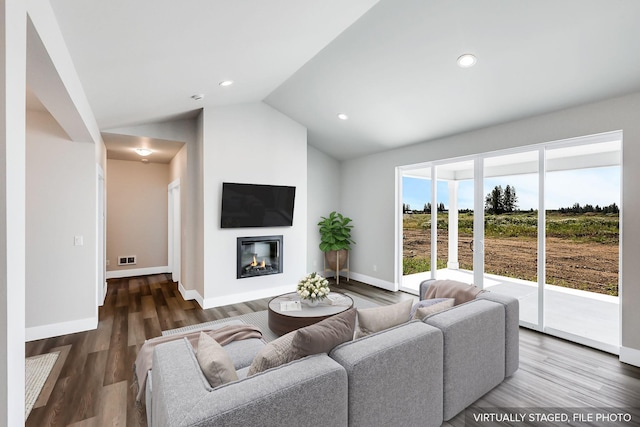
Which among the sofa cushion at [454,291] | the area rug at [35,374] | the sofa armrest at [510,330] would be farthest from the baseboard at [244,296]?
the sofa armrest at [510,330]

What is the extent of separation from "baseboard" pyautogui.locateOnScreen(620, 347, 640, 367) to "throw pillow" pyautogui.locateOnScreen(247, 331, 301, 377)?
131 inches

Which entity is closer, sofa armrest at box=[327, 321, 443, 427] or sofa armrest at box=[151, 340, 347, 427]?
sofa armrest at box=[151, 340, 347, 427]

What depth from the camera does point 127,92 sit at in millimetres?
3033

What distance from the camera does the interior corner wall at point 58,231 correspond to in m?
3.42

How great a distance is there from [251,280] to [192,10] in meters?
3.78

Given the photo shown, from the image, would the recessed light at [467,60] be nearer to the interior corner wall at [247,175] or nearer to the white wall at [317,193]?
the interior corner wall at [247,175]

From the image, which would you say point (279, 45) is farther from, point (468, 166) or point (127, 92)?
point (468, 166)

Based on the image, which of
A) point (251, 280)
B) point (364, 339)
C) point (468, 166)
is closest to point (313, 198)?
point (251, 280)

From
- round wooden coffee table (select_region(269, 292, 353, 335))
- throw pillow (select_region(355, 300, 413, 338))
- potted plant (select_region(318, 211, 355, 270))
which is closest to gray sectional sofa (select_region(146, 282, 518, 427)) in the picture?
throw pillow (select_region(355, 300, 413, 338))

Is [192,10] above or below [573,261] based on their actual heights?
above

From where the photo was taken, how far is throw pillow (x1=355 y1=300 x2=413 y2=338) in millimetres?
1964

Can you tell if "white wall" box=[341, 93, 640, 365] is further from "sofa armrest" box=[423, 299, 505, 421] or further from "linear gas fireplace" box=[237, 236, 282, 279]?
"linear gas fireplace" box=[237, 236, 282, 279]

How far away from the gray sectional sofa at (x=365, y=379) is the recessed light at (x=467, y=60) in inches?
88.8

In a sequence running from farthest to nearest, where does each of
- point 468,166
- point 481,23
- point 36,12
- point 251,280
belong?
1. point 251,280
2. point 468,166
3. point 481,23
4. point 36,12
